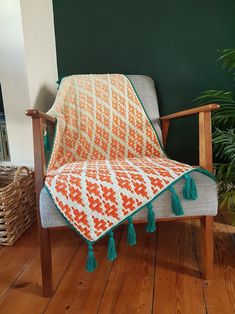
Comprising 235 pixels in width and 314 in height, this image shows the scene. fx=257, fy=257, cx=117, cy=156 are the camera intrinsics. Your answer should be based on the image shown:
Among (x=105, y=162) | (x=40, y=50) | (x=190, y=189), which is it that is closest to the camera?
(x=190, y=189)

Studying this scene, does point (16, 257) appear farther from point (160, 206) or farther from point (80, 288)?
point (160, 206)

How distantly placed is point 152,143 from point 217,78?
0.58 meters

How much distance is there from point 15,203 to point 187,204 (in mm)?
792

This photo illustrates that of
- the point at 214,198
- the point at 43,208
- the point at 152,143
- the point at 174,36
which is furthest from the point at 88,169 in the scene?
the point at 174,36

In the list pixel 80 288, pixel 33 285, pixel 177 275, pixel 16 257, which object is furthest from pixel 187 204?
pixel 16 257

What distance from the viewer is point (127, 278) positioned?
3.05 ft

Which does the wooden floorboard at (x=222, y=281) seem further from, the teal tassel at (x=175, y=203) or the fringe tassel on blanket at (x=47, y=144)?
the fringe tassel on blanket at (x=47, y=144)

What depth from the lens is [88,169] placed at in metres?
0.86

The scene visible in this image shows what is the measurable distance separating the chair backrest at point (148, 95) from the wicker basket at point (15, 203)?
2.27 ft

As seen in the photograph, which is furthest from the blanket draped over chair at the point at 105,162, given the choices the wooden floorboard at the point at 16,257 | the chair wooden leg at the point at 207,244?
the wooden floorboard at the point at 16,257

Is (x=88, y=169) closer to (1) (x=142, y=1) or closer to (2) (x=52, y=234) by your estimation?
(2) (x=52, y=234)

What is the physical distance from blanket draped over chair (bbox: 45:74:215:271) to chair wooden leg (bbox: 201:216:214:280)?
13 centimetres

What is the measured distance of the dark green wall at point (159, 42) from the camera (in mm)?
1416

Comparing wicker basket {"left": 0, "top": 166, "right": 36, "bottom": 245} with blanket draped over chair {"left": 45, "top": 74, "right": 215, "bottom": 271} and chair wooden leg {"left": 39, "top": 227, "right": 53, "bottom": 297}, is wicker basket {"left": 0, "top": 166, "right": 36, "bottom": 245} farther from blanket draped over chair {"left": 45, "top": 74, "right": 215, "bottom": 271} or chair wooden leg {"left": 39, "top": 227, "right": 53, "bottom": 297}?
chair wooden leg {"left": 39, "top": 227, "right": 53, "bottom": 297}
